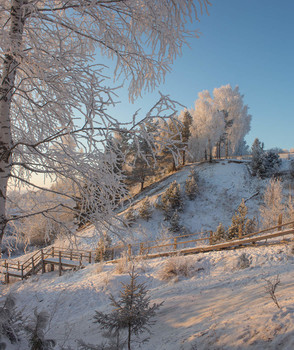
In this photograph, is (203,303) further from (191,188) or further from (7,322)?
(191,188)

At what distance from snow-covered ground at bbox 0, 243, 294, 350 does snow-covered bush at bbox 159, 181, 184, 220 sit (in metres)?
12.9

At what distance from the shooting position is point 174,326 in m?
4.52

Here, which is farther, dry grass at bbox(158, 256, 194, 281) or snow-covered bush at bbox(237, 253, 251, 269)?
dry grass at bbox(158, 256, 194, 281)

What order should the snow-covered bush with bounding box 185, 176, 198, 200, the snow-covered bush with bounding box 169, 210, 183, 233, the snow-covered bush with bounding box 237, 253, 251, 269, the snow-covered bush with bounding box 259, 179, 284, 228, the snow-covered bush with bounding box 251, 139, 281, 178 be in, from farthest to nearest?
the snow-covered bush with bounding box 251, 139, 281, 178 < the snow-covered bush with bounding box 185, 176, 198, 200 < the snow-covered bush with bounding box 169, 210, 183, 233 < the snow-covered bush with bounding box 259, 179, 284, 228 < the snow-covered bush with bounding box 237, 253, 251, 269

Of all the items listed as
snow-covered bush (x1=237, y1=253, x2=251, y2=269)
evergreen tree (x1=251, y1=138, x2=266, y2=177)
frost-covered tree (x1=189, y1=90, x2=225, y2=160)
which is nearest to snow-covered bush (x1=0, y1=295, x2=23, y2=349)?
snow-covered bush (x1=237, y1=253, x2=251, y2=269)

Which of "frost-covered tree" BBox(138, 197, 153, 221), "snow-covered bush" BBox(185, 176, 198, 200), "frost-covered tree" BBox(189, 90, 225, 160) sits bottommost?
"frost-covered tree" BBox(138, 197, 153, 221)

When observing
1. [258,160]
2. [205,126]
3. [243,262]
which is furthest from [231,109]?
[243,262]

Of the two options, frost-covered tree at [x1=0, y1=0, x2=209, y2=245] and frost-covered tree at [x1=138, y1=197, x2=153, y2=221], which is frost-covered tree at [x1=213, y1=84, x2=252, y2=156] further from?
frost-covered tree at [x1=0, y1=0, x2=209, y2=245]

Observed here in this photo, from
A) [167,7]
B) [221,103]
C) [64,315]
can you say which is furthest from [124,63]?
[221,103]

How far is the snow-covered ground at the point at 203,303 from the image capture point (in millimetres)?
3139

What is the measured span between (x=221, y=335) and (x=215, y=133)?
30.7 meters

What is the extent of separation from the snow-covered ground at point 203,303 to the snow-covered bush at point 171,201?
1289 cm

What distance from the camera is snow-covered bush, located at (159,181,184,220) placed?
23.5 m

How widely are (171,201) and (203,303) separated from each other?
1871 cm
